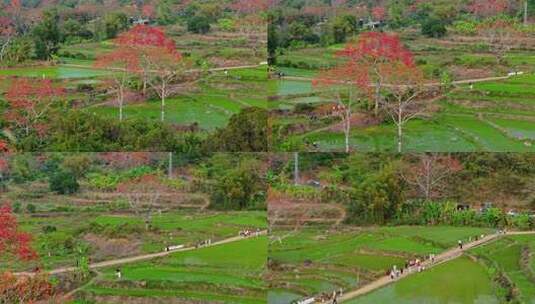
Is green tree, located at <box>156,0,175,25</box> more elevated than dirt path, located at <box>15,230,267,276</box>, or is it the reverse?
green tree, located at <box>156,0,175,25</box>

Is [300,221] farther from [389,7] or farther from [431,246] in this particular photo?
[389,7]

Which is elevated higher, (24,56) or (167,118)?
(24,56)

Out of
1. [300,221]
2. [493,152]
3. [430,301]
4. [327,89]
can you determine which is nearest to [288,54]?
[327,89]

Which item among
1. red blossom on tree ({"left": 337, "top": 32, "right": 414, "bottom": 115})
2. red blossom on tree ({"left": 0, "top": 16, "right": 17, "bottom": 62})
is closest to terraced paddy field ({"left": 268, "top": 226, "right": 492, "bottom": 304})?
red blossom on tree ({"left": 337, "top": 32, "right": 414, "bottom": 115})

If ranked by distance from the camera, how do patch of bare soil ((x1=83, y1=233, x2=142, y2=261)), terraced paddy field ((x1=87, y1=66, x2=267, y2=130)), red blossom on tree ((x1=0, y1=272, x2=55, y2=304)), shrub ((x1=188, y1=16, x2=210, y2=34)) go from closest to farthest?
red blossom on tree ((x1=0, y1=272, x2=55, y2=304))
terraced paddy field ((x1=87, y1=66, x2=267, y2=130))
patch of bare soil ((x1=83, y1=233, x2=142, y2=261))
shrub ((x1=188, y1=16, x2=210, y2=34))

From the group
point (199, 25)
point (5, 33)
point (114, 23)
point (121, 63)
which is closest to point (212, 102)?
point (199, 25)

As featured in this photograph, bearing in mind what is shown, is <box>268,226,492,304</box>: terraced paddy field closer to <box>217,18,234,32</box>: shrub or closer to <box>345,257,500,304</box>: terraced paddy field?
<box>345,257,500,304</box>: terraced paddy field
